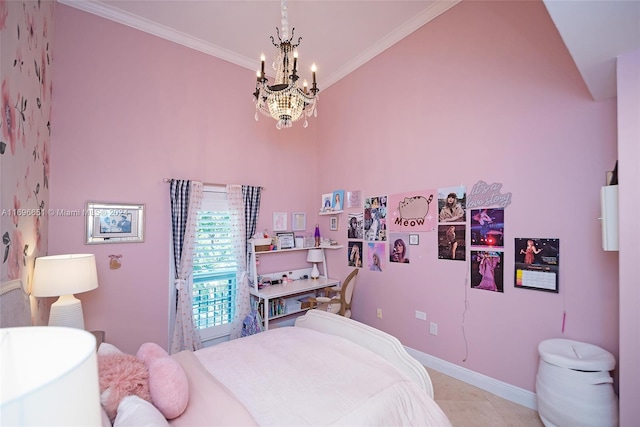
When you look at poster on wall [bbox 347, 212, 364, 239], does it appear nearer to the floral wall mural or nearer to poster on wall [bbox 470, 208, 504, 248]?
poster on wall [bbox 470, 208, 504, 248]

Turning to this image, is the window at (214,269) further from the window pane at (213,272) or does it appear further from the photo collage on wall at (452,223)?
the photo collage on wall at (452,223)

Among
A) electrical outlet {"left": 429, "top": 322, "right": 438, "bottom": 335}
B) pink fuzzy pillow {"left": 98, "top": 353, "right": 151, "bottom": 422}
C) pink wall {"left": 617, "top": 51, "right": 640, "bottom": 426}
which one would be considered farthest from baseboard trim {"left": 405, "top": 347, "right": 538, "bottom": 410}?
pink fuzzy pillow {"left": 98, "top": 353, "right": 151, "bottom": 422}

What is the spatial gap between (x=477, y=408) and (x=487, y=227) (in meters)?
1.51

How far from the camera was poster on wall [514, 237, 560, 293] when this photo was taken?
83.0 inches

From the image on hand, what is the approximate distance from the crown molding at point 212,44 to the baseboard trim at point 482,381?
356cm

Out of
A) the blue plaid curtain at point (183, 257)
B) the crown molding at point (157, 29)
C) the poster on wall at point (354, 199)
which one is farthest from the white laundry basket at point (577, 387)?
the crown molding at point (157, 29)

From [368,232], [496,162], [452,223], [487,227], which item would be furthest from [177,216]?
[496,162]

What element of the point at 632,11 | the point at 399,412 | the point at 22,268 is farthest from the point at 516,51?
the point at 22,268

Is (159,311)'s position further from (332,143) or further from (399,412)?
(332,143)

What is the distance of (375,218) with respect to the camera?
11.2ft

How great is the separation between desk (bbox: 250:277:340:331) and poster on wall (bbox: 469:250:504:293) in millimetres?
1812

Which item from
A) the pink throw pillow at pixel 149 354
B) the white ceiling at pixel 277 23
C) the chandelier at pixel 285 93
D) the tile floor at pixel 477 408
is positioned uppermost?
the white ceiling at pixel 277 23

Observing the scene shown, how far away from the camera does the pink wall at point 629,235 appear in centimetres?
147

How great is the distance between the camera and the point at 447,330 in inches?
106
